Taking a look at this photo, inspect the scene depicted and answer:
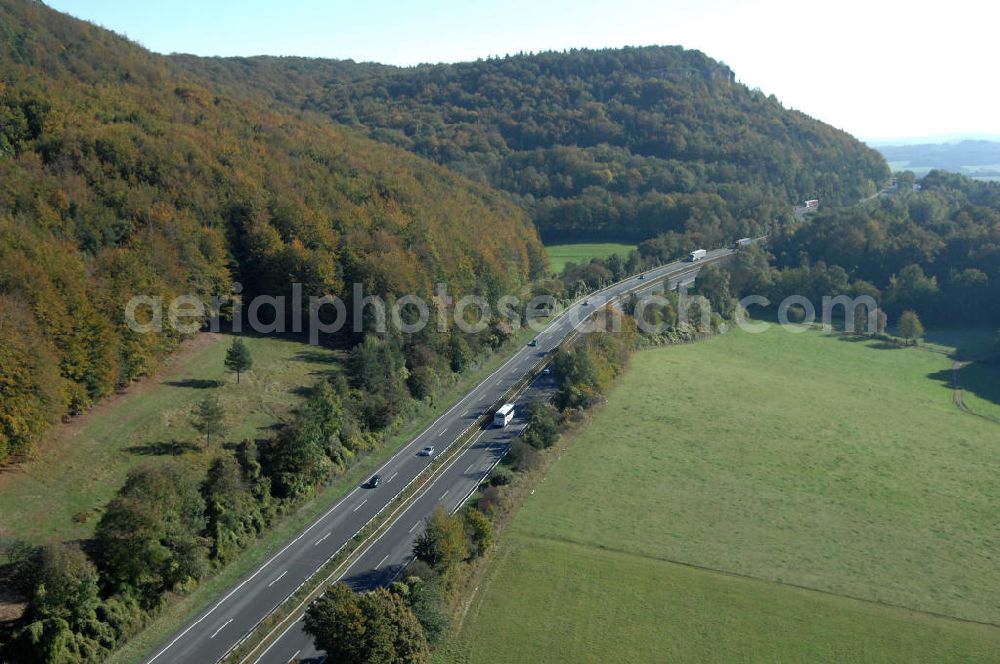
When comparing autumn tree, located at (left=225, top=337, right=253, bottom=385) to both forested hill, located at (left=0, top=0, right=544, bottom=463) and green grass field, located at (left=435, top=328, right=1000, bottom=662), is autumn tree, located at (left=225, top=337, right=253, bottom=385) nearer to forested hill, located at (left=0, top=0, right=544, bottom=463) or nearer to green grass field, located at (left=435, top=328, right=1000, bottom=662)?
forested hill, located at (left=0, top=0, right=544, bottom=463)

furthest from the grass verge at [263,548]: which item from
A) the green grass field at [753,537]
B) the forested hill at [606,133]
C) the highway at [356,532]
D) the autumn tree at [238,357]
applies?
the forested hill at [606,133]

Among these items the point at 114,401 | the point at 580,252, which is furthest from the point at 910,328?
the point at 114,401

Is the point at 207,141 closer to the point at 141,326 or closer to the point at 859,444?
the point at 141,326

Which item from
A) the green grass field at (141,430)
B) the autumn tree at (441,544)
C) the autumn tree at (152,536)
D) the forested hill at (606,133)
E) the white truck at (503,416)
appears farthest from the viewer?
the forested hill at (606,133)

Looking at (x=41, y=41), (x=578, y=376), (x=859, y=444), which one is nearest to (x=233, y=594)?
(x=578, y=376)

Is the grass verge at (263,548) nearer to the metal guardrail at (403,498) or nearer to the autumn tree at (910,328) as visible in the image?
the metal guardrail at (403,498)

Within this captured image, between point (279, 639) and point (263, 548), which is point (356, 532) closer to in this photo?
point (263, 548)
